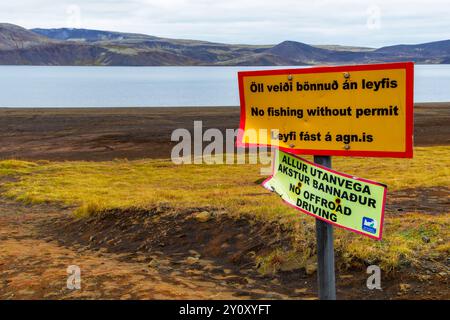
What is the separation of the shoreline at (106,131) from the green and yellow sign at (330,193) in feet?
88.6

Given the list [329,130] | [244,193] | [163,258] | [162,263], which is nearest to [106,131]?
[244,193]

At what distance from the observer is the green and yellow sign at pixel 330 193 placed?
405 centimetres

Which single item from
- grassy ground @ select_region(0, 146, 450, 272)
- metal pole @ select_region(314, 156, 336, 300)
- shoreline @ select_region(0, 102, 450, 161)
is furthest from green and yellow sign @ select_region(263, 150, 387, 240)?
shoreline @ select_region(0, 102, 450, 161)

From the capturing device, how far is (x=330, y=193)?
431cm

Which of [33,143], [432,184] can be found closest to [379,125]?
[432,184]

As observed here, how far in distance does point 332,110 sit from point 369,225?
1009mm

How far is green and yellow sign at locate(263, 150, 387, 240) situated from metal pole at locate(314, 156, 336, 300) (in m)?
0.12

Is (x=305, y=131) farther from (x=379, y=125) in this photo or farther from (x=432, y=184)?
(x=432, y=184)

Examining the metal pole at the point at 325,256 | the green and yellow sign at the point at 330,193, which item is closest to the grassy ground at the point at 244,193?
the metal pole at the point at 325,256

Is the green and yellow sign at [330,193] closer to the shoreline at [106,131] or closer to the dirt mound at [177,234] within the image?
the dirt mound at [177,234]

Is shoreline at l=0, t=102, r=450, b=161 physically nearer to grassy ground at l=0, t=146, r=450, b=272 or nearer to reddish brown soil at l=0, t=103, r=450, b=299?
grassy ground at l=0, t=146, r=450, b=272

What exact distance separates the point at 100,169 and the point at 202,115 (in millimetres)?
34395

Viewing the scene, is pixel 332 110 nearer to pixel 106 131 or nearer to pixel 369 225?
pixel 369 225

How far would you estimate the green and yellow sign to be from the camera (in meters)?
4.05
